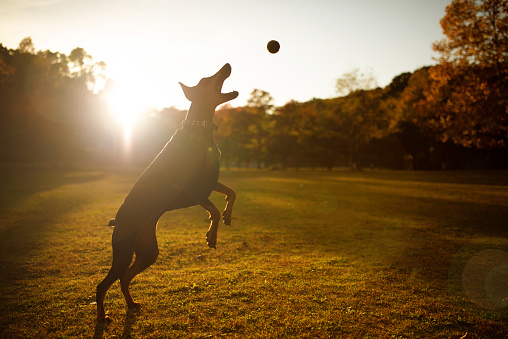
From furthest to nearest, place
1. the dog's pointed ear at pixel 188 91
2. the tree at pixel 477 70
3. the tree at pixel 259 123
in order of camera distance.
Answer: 1. the tree at pixel 259 123
2. the tree at pixel 477 70
3. the dog's pointed ear at pixel 188 91

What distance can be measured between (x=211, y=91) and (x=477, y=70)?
17503 mm

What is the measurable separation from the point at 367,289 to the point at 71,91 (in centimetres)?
4276

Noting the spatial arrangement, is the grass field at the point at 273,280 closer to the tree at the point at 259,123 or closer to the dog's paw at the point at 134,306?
the dog's paw at the point at 134,306

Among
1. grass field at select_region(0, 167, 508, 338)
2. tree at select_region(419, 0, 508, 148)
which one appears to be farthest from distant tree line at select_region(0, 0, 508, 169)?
grass field at select_region(0, 167, 508, 338)

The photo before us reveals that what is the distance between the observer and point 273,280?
484 centimetres

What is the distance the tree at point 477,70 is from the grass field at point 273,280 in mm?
8015

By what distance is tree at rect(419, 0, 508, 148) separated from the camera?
603 inches

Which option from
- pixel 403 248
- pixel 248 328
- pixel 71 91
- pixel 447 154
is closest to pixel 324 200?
pixel 403 248

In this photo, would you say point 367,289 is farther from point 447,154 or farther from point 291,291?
point 447,154

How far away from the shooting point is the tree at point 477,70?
50.2 feet

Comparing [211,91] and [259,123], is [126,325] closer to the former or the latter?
[211,91]

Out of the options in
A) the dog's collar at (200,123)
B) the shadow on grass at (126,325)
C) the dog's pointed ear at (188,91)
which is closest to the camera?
the shadow on grass at (126,325)

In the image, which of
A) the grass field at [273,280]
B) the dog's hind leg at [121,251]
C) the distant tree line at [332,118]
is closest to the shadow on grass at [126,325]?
the grass field at [273,280]

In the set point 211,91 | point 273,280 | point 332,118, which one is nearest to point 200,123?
point 211,91
